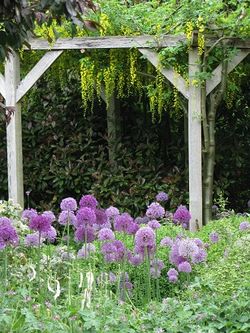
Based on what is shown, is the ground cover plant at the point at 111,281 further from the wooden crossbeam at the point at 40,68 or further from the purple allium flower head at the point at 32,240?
the wooden crossbeam at the point at 40,68

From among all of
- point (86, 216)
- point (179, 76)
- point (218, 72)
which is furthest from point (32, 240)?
point (218, 72)

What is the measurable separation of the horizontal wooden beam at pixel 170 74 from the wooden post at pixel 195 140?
0.24 feet

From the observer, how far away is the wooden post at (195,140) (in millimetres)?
6922

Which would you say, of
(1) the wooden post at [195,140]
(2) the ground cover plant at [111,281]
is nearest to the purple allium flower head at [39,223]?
(2) the ground cover plant at [111,281]

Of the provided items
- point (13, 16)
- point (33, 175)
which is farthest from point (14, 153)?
point (13, 16)

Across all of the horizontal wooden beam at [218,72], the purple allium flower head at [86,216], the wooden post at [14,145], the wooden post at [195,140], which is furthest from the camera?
the wooden post at [14,145]

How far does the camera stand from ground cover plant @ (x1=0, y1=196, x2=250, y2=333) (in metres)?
3.14

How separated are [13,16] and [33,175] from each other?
5812 mm

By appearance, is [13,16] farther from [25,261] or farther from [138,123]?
[138,123]

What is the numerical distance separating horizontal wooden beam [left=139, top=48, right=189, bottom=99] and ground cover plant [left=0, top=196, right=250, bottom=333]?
1982 mm

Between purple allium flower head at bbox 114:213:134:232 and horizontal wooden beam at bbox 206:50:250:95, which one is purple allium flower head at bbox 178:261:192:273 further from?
horizontal wooden beam at bbox 206:50:250:95

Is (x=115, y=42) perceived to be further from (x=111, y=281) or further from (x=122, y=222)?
(x=111, y=281)

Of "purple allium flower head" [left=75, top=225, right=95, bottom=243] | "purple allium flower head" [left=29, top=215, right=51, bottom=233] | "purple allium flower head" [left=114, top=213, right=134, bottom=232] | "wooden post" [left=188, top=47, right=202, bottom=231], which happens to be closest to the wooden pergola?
"wooden post" [left=188, top=47, right=202, bottom=231]

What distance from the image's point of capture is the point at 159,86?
7.51 m
